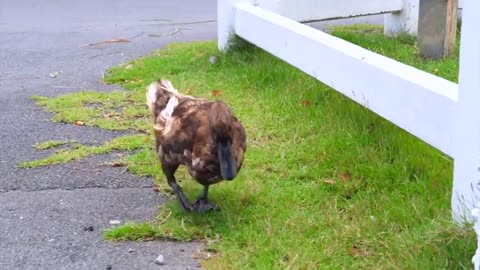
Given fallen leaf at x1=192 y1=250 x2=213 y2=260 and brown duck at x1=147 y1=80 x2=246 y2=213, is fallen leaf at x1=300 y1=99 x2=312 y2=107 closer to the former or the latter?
brown duck at x1=147 y1=80 x2=246 y2=213

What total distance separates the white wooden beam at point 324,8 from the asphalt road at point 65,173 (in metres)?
1.73

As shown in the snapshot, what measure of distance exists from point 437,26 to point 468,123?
3.99 meters

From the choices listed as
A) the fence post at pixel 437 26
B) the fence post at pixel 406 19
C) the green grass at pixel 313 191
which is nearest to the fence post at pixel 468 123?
the green grass at pixel 313 191

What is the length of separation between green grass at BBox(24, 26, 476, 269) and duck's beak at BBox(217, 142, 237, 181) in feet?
0.96

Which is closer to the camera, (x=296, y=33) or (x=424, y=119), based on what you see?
(x=424, y=119)

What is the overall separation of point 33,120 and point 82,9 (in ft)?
22.6

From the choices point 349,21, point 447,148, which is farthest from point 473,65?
point 349,21

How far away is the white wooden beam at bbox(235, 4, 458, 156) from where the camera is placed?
3.67m

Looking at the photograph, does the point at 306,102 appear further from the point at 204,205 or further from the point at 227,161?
the point at 227,161

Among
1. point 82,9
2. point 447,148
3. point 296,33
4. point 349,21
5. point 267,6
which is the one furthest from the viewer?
point 82,9

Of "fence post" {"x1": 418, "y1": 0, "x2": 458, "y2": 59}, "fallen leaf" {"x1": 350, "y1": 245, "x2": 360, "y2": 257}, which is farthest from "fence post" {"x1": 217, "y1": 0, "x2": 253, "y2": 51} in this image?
"fallen leaf" {"x1": 350, "y1": 245, "x2": 360, "y2": 257}

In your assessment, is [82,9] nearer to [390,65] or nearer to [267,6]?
[267,6]

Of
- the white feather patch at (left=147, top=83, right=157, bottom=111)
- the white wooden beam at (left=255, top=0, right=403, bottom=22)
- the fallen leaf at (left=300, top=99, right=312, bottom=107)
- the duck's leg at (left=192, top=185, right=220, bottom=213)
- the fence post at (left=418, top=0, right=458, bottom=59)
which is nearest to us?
the duck's leg at (left=192, top=185, right=220, bottom=213)

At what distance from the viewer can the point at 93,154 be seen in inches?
204
